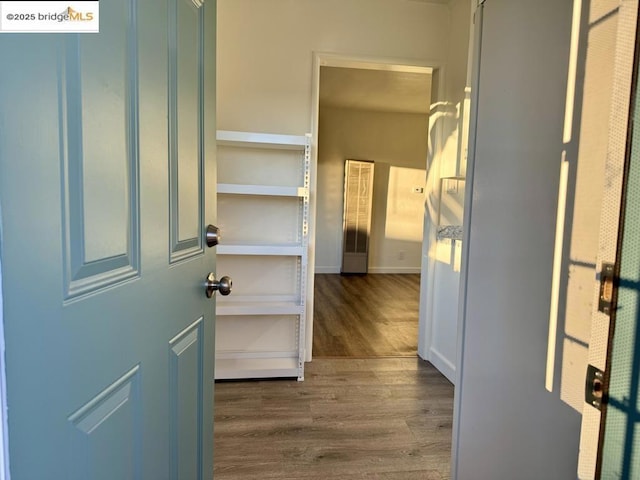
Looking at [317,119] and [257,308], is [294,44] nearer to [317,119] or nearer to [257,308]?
[317,119]

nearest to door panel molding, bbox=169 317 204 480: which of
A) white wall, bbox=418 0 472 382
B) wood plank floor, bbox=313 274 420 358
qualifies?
white wall, bbox=418 0 472 382

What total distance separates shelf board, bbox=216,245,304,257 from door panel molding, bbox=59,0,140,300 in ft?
5.94

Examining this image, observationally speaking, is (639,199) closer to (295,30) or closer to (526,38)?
(526,38)

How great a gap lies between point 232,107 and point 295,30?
70cm

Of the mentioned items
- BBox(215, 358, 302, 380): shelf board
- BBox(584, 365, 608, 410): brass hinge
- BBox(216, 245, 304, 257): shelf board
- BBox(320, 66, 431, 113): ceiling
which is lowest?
BBox(215, 358, 302, 380): shelf board

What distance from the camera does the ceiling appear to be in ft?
14.2

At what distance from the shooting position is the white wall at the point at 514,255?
2.85 feet

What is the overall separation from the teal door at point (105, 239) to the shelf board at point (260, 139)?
1387 millimetres

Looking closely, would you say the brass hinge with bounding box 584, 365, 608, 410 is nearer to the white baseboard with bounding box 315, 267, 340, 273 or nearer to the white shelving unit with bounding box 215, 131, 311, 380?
the white shelving unit with bounding box 215, 131, 311, 380

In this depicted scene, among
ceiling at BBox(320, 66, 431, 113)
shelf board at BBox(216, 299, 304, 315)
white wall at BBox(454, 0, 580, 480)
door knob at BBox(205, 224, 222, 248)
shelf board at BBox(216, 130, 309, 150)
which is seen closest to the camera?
white wall at BBox(454, 0, 580, 480)

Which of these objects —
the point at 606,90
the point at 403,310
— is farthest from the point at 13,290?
the point at 403,310

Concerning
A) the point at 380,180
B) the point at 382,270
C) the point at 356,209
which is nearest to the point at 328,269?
the point at 382,270

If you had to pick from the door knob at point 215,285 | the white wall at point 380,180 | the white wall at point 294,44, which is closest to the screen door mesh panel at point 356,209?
the white wall at point 380,180

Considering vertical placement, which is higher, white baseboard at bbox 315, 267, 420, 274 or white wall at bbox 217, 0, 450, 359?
white wall at bbox 217, 0, 450, 359
